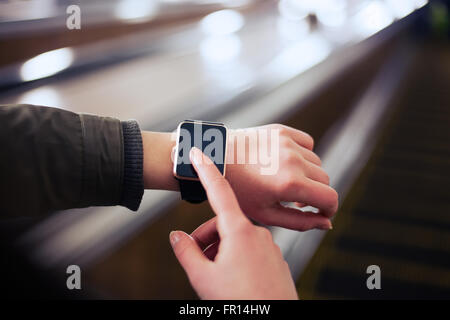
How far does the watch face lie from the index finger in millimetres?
123

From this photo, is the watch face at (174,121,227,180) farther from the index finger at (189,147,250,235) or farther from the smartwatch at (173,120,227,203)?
the index finger at (189,147,250,235)

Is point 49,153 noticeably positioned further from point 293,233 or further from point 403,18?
point 403,18

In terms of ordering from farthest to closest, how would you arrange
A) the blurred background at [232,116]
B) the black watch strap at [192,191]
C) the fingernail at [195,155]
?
the blurred background at [232,116]
the black watch strap at [192,191]
the fingernail at [195,155]

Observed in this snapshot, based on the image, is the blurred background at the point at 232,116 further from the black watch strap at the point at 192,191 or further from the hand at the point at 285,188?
the hand at the point at 285,188

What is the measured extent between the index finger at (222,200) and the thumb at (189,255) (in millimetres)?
63

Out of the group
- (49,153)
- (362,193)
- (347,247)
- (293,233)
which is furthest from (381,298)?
(49,153)

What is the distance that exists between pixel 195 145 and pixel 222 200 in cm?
24

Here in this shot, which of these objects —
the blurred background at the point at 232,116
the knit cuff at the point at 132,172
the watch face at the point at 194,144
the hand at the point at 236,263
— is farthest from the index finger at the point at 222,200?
the blurred background at the point at 232,116

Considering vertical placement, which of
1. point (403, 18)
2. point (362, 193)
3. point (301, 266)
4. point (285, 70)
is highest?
point (403, 18)

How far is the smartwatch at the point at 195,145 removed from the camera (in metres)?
0.96

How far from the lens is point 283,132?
3.55 feet

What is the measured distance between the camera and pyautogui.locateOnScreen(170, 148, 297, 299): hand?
2.29 ft

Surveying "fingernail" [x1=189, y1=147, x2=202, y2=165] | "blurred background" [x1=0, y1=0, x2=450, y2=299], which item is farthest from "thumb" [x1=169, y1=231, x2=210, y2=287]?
"blurred background" [x1=0, y1=0, x2=450, y2=299]

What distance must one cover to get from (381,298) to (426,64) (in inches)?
219
